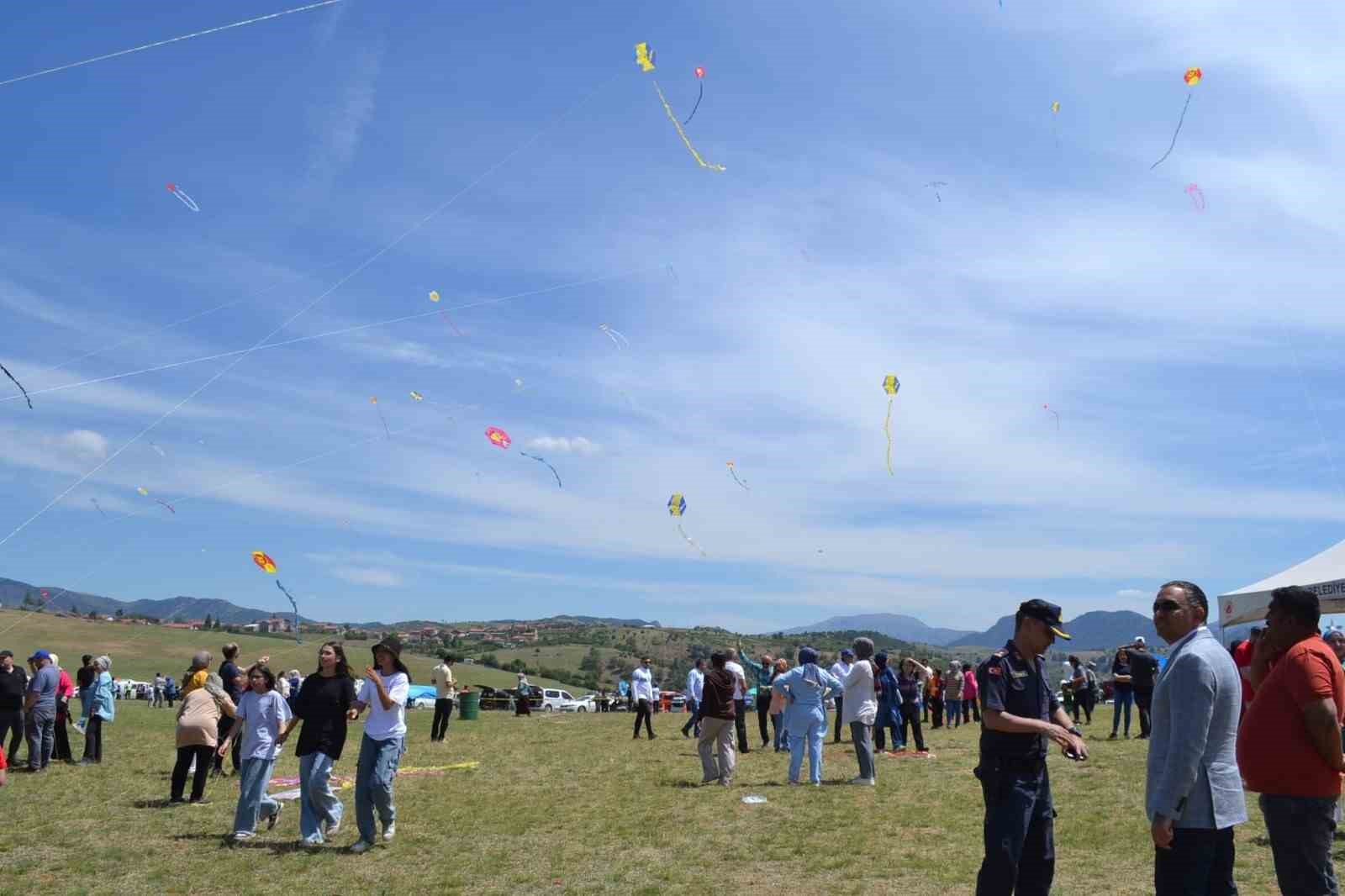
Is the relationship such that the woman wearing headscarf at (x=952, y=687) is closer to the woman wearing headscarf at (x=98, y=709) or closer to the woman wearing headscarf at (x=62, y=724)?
the woman wearing headscarf at (x=98, y=709)

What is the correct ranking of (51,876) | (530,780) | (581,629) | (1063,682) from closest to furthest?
1. (51,876)
2. (530,780)
3. (1063,682)
4. (581,629)

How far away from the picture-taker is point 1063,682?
25312mm

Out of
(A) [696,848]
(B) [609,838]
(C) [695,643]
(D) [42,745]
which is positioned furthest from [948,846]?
(C) [695,643]

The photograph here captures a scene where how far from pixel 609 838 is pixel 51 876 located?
4556 millimetres

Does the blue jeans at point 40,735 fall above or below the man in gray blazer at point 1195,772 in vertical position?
below

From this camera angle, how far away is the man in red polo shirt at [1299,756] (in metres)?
4.73

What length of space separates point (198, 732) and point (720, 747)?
614 cm

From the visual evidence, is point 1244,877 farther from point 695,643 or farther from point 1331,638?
point 695,643

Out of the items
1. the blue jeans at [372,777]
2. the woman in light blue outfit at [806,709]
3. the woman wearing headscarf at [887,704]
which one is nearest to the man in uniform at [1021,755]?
the blue jeans at [372,777]

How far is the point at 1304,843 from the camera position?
4730 millimetres

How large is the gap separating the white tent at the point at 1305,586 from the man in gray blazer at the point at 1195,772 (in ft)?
48.9

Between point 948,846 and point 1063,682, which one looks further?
point 1063,682

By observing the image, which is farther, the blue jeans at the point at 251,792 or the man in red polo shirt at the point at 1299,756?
the blue jeans at the point at 251,792

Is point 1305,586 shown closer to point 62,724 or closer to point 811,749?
point 811,749
